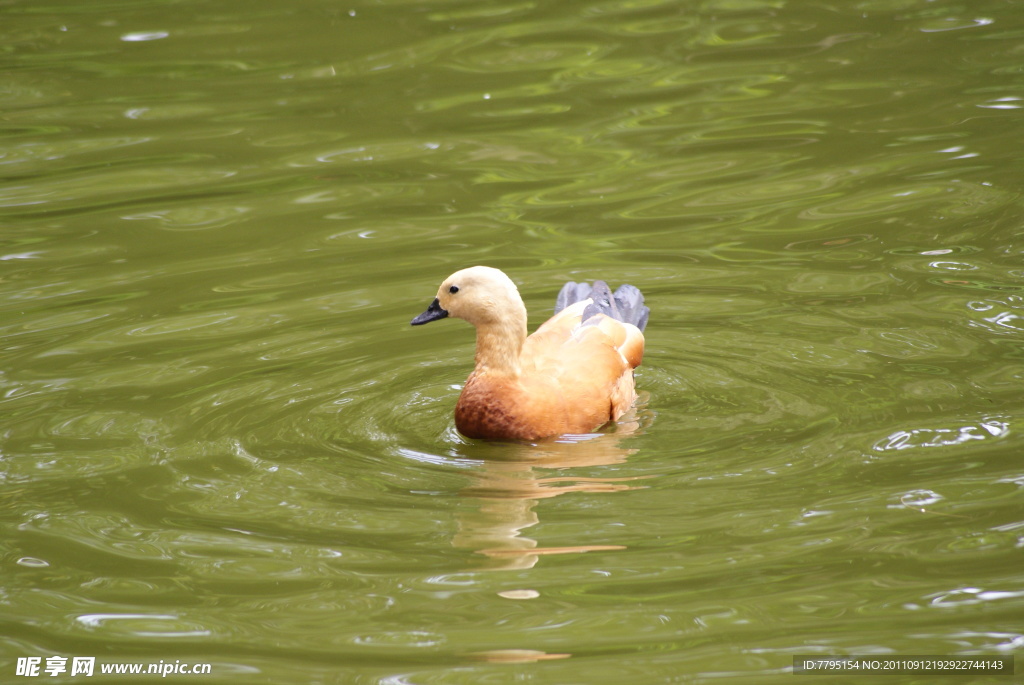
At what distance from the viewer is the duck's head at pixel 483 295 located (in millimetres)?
6168

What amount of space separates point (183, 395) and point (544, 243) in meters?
2.83

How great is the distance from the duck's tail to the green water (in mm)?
245

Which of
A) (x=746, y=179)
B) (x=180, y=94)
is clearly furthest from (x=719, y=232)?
(x=180, y=94)

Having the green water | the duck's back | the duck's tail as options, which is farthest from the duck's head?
the duck's tail

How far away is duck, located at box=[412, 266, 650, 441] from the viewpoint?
6109 millimetres

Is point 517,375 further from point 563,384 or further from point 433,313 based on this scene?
point 433,313

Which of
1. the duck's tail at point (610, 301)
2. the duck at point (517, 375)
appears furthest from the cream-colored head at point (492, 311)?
the duck's tail at point (610, 301)

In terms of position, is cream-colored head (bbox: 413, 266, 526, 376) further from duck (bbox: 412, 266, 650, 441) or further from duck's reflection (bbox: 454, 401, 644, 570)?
duck's reflection (bbox: 454, 401, 644, 570)

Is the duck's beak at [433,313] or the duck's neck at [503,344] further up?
the duck's beak at [433,313]

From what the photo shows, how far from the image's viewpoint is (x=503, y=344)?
20.3 ft

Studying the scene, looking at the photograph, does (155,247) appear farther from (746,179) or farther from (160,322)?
(746,179)

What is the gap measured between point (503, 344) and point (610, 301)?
107 centimetres

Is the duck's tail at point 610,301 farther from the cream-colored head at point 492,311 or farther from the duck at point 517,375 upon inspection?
the cream-colored head at point 492,311

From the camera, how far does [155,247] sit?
8.57 m
